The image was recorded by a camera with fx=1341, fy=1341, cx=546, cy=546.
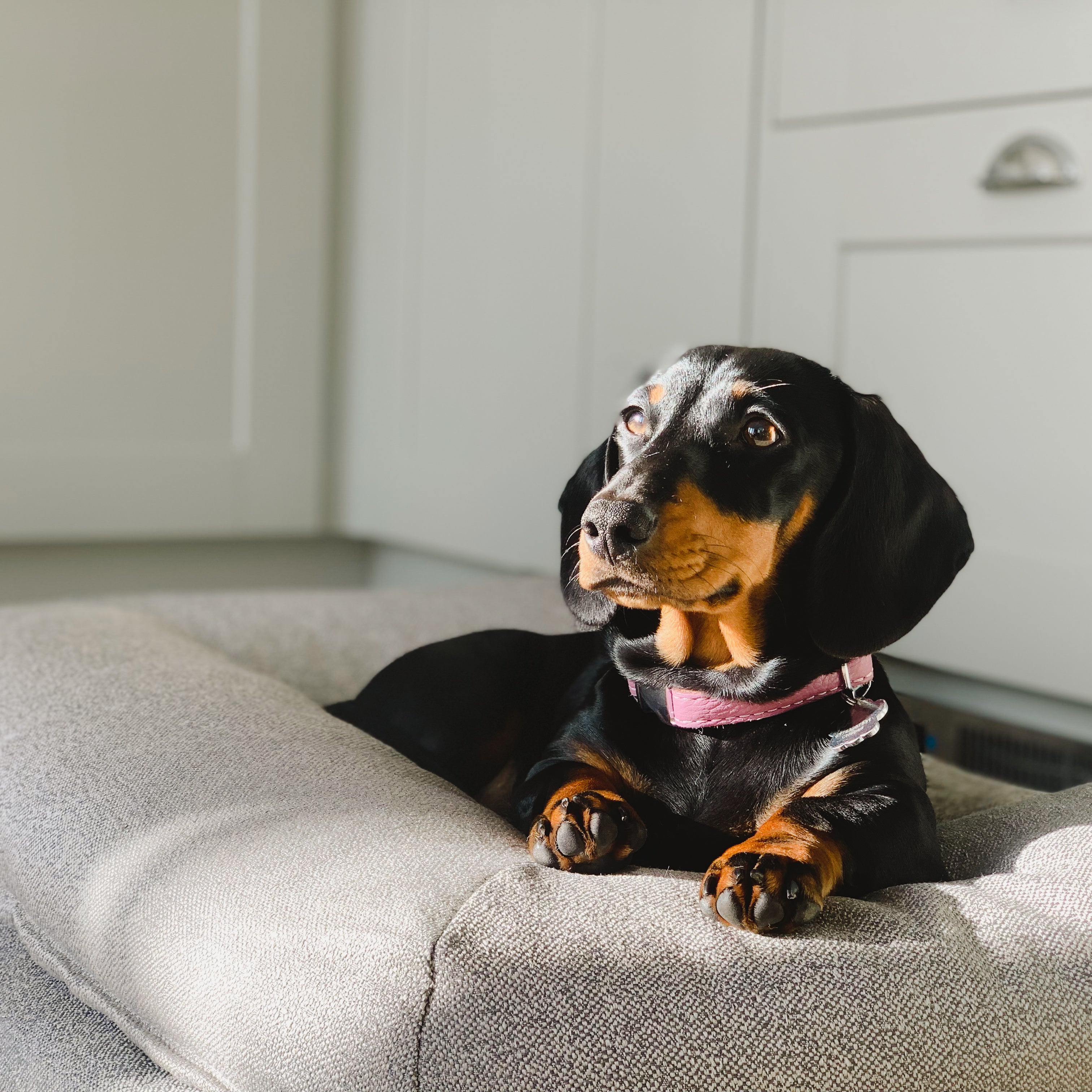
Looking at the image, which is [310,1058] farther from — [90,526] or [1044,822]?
[90,526]

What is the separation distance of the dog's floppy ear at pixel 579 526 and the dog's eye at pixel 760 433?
0.14 metres

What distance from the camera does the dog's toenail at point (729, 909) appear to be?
2.77 ft

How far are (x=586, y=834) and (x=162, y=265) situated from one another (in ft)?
7.06

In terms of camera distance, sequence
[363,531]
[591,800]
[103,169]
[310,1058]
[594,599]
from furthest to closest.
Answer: [363,531]
[103,169]
[594,599]
[591,800]
[310,1058]

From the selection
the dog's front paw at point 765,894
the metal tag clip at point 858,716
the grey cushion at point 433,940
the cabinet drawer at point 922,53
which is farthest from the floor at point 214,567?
the dog's front paw at point 765,894

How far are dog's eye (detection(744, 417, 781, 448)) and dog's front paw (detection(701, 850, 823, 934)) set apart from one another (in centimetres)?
30

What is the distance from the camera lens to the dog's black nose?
91cm

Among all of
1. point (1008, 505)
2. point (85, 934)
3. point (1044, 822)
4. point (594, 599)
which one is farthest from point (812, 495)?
point (1008, 505)

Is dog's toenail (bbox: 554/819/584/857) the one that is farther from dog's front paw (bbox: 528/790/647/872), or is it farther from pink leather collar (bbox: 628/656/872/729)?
pink leather collar (bbox: 628/656/872/729)

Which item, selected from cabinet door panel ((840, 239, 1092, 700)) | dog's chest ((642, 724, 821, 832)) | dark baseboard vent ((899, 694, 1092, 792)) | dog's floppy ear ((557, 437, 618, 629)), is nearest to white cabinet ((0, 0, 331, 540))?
cabinet door panel ((840, 239, 1092, 700))

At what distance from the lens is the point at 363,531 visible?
10.0 ft

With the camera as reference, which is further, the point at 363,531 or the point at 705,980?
the point at 363,531

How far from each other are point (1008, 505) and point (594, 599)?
989 millimetres

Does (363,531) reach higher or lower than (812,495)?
lower
